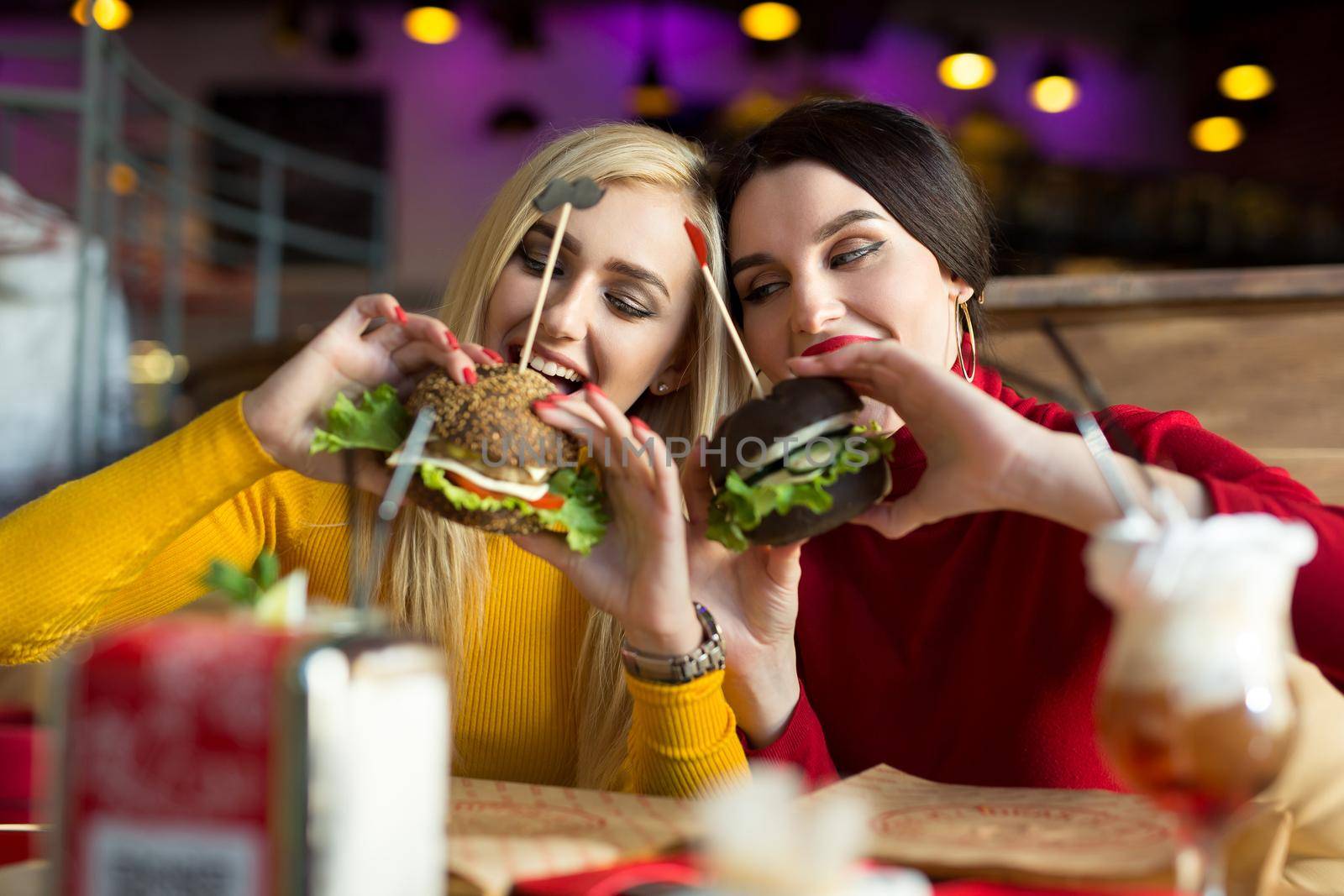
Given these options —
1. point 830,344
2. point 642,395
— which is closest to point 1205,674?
point 830,344

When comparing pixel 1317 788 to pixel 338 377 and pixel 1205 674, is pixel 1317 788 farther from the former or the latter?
pixel 338 377

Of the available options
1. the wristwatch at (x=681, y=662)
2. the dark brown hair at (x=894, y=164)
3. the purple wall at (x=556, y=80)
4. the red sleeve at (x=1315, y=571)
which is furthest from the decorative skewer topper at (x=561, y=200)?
the purple wall at (x=556, y=80)

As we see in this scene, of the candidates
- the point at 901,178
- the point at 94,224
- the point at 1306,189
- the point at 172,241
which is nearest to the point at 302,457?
the point at 901,178

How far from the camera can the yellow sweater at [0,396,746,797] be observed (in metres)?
1.55

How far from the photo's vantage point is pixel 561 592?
2049 mm

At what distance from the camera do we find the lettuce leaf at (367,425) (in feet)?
4.89

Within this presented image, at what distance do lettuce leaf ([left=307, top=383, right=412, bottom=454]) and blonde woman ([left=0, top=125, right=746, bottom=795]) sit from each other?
0.07 metres

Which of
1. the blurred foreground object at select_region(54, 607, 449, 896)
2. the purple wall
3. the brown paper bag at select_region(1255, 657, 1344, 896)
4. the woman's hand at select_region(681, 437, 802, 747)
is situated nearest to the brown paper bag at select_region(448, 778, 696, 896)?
the blurred foreground object at select_region(54, 607, 449, 896)

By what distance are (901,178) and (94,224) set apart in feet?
9.33

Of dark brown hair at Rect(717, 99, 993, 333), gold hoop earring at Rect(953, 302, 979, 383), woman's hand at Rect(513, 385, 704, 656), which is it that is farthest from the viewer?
gold hoop earring at Rect(953, 302, 979, 383)

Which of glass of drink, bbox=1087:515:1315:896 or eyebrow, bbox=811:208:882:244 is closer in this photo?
glass of drink, bbox=1087:515:1315:896

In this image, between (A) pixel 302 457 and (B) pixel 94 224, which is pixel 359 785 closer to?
(A) pixel 302 457

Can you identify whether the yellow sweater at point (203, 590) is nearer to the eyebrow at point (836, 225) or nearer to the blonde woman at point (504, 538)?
the blonde woman at point (504, 538)

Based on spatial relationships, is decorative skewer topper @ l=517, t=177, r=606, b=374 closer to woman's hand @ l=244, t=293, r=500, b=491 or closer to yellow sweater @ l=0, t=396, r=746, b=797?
woman's hand @ l=244, t=293, r=500, b=491
